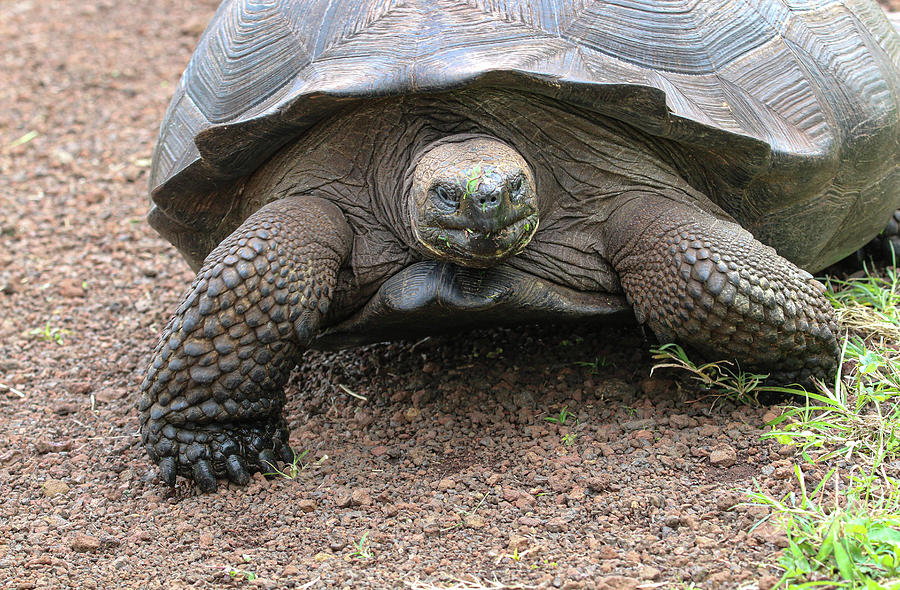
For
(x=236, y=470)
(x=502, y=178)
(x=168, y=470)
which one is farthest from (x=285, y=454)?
(x=502, y=178)

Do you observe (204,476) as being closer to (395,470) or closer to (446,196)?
(395,470)

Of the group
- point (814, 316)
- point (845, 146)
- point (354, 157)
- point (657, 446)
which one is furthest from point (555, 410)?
point (845, 146)

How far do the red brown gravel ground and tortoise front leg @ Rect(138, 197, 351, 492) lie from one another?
135 mm

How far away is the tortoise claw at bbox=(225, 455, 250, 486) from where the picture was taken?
3.29m

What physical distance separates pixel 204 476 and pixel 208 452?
84 mm

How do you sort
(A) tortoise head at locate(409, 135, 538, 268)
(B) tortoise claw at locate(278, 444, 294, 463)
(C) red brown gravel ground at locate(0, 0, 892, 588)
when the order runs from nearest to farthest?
(C) red brown gravel ground at locate(0, 0, 892, 588) → (A) tortoise head at locate(409, 135, 538, 268) → (B) tortoise claw at locate(278, 444, 294, 463)

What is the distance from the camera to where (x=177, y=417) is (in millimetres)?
3297

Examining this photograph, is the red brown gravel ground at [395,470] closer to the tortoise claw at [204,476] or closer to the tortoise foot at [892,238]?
the tortoise claw at [204,476]

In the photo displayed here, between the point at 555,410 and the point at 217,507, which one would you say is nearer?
the point at 217,507

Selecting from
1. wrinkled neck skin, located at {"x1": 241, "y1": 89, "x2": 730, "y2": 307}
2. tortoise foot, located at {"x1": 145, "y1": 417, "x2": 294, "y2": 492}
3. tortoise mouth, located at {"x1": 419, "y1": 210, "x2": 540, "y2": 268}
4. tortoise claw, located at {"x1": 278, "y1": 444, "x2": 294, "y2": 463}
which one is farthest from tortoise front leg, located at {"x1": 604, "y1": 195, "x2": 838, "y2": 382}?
tortoise foot, located at {"x1": 145, "y1": 417, "x2": 294, "y2": 492}

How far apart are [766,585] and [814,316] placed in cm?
127

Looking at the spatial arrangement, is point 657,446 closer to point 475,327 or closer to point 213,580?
point 475,327

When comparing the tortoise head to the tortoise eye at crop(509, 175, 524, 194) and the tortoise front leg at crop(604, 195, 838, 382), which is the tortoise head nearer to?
the tortoise eye at crop(509, 175, 524, 194)

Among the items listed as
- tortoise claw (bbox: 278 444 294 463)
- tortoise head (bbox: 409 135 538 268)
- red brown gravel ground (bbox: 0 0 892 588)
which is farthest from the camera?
tortoise claw (bbox: 278 444 294 463)
